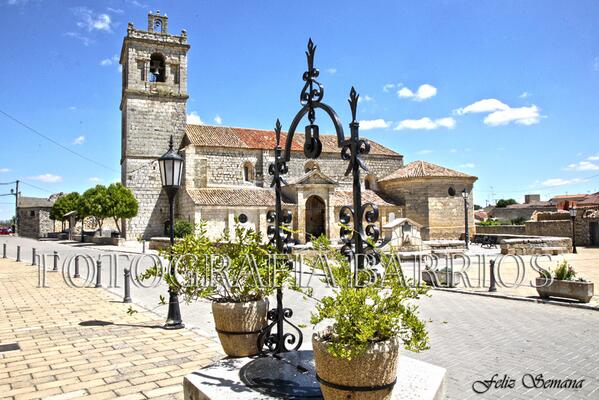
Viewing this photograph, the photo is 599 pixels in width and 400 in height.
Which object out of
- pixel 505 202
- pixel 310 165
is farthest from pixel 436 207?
pixel 505 202

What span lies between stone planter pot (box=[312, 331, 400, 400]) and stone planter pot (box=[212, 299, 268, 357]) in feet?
5.38

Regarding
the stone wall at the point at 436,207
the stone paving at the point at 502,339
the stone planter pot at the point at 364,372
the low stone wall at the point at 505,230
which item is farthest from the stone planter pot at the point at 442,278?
the low stone wall at the point at 505,230

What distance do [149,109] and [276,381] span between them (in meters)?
32.6

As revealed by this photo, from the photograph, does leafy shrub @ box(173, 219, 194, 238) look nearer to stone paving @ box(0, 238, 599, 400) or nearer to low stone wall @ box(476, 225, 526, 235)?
stone paving @ box(0, 238, 599, 400)

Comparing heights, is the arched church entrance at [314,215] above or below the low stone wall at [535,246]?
above

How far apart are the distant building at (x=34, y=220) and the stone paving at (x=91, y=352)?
51.3 meters

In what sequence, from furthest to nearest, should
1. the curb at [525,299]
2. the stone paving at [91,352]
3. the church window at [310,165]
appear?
1. the church window at [310,165]
2. the curb at [525,299]
3. the stone paving at [91,352]

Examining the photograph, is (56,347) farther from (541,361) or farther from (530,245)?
(530,245)

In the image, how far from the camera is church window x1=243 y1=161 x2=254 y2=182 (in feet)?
114

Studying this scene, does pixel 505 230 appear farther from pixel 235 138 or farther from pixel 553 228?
pixel 235 138

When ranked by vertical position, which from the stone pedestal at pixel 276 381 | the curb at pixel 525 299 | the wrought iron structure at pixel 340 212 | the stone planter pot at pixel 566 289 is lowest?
the curb at pixel 525 299

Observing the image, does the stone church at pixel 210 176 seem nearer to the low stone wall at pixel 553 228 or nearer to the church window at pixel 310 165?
the church window at pixel 310 165

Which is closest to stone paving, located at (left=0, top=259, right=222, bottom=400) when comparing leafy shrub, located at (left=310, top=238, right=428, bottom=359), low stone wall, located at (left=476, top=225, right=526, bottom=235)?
leafy shrub, located at (left=310, top=238, right=428, bottom=359)

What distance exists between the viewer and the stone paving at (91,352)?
15.1 feet
